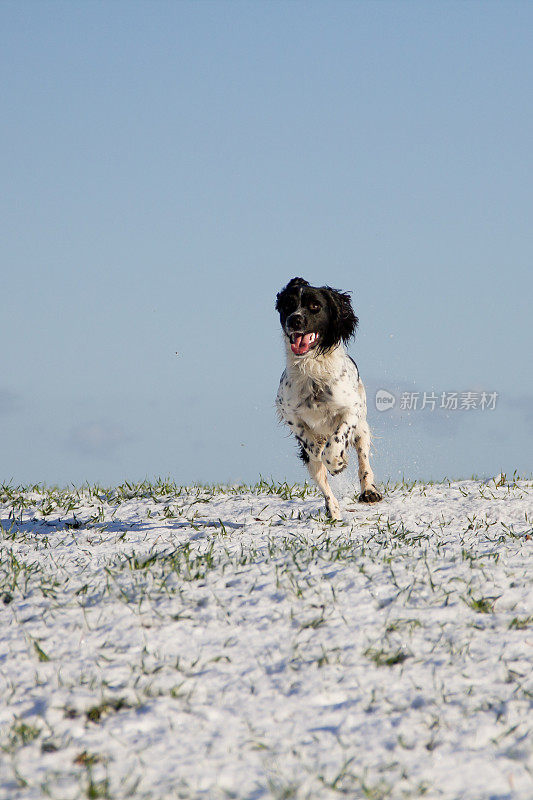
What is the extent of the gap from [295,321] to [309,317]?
0.18 meters

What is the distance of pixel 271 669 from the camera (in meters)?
4.70

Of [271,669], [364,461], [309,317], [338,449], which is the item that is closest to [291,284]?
[309,317]

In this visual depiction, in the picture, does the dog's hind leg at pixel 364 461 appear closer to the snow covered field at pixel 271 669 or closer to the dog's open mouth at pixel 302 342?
the dog's open mouth at pixel 302 342

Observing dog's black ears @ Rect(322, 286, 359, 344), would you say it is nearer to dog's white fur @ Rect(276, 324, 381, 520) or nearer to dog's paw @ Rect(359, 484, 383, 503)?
dog's white fur @ Rect(276, 324, 381, 520)

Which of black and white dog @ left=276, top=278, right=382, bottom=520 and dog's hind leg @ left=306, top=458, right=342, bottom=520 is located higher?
black and white dog @ left=276, top=278, right=382, bottom=520

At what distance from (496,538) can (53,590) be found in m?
4.10

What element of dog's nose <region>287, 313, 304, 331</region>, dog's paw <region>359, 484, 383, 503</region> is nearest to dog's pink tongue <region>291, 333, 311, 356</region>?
dog's nose <region>287, 313, 304, 331</region>

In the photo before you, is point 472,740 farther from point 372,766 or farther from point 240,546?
point 240,546

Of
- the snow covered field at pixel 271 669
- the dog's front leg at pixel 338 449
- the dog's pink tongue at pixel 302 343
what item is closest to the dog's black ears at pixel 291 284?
the dog's pink tongue at pixel 302 343

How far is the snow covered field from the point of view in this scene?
3865 millimetres

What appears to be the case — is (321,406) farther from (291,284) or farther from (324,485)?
(291,284)

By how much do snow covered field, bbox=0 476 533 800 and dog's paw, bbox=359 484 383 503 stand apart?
90.3 inches

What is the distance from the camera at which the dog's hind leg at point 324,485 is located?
8688 mm

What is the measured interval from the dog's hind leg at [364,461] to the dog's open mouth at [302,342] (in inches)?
58.9
